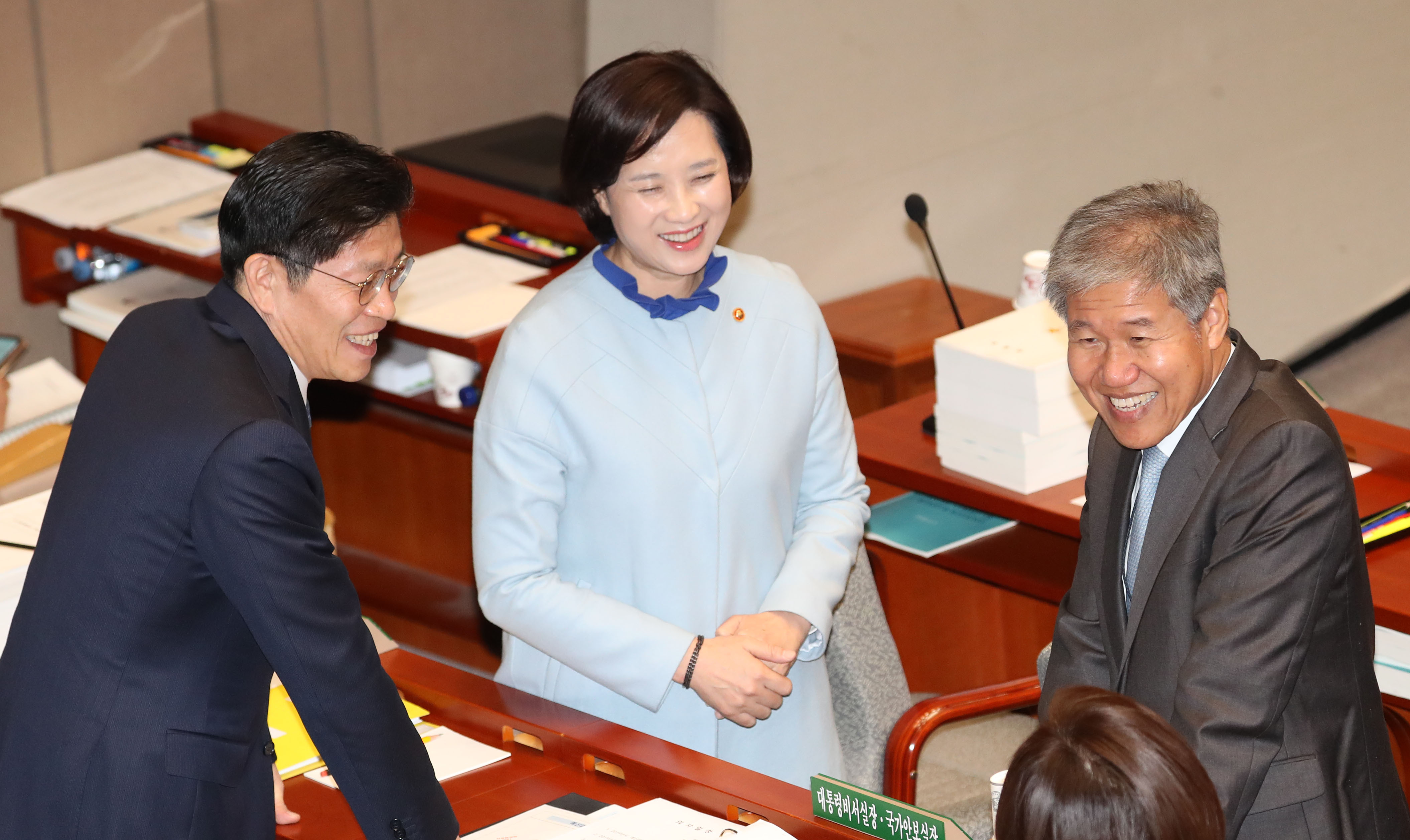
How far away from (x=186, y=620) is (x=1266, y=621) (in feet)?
3.93

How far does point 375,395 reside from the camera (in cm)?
380

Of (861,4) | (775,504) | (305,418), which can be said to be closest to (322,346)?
(305,418)

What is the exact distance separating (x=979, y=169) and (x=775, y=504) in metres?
2.93

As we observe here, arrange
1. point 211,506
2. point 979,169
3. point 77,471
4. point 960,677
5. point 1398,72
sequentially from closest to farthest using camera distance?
point 211,506 < point 77,471 < point 960,677 < point 979,169 < point 1398,72

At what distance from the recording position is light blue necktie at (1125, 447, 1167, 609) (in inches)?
75.7

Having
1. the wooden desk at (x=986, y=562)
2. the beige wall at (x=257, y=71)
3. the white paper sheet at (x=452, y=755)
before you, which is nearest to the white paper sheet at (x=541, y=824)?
the white paper sheet at (x=452, y=755)

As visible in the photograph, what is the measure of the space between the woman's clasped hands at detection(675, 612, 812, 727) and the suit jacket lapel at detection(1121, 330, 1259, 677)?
0.57 m

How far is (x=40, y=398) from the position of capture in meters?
3.50

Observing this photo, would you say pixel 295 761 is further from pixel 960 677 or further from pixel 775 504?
pixel 960 677

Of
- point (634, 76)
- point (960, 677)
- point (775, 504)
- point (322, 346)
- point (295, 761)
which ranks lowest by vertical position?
point (960, 677)

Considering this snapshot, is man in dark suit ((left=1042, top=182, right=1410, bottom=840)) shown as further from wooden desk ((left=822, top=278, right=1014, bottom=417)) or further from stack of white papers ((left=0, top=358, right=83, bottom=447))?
stack of white papers ((left=0, top=358, right=83, bottom=447))

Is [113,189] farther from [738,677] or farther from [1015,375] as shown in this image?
[738,677]

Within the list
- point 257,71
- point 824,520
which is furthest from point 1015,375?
point 257,71

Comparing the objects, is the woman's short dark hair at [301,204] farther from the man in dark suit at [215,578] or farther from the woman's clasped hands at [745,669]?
the woman's clasped hands at [745,669]
